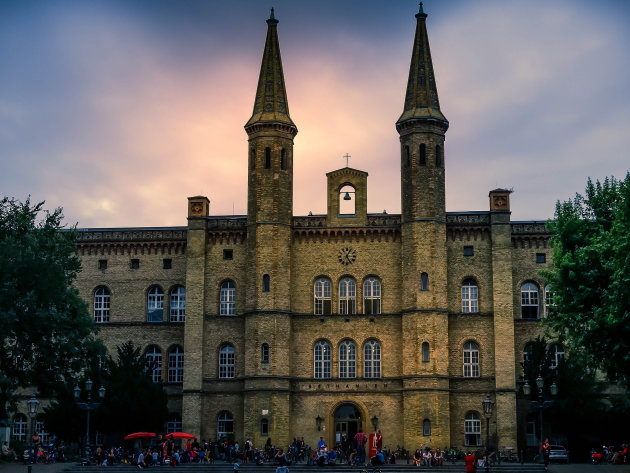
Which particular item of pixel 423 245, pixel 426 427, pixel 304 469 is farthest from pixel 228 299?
pixel 304 469

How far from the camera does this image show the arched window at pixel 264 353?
58875 millimetres

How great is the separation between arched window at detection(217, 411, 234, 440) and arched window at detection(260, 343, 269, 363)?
440 cm

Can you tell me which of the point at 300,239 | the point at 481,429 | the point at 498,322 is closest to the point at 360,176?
the point at 300,239

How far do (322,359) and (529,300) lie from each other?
1376 cm

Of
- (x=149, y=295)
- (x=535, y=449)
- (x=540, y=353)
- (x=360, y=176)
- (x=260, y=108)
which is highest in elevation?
(x=260, y=108)

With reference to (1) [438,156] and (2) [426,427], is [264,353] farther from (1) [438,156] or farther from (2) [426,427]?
(1) [438,156]

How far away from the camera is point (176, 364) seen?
62625 millimetres

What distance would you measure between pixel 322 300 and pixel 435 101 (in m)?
14.9

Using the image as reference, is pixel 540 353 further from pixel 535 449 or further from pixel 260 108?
pixel 260 108

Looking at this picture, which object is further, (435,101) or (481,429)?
(435,101)

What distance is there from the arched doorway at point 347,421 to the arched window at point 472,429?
21.4ft

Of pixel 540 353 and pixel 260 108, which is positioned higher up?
pixel 260 108

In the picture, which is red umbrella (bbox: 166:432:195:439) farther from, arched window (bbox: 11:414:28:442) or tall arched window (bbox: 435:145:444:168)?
tall arched window (bbox: 435:145:444:168)

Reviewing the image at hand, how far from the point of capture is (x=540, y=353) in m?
57.8
